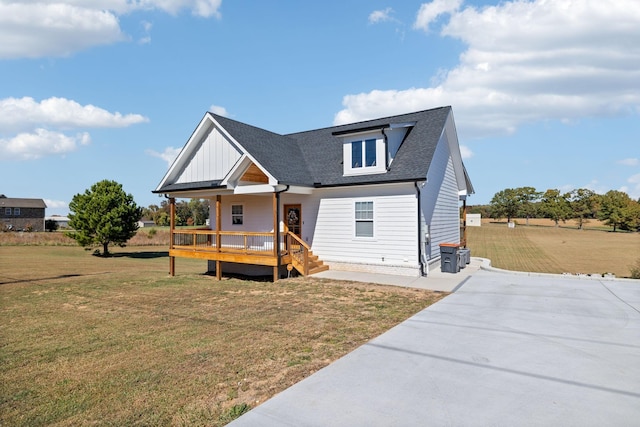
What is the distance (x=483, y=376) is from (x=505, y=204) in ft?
343

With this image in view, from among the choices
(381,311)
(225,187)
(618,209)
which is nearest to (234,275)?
(225,187)

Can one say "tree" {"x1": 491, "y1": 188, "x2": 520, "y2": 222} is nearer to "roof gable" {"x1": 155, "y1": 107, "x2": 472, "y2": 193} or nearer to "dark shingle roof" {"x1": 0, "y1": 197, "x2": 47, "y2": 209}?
"roof gable" {"x1": 155, "y1": 107, "x2": 472, "y2": 193}

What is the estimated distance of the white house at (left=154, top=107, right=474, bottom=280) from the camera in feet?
42.7

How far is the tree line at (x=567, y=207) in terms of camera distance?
6900 centimetres

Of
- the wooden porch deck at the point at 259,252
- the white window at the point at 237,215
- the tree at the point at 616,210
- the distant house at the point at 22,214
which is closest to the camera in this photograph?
the wooden porch deck at the point at 259,252

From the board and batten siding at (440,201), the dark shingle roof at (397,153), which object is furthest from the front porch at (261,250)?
the board and batten siding at (440,201)

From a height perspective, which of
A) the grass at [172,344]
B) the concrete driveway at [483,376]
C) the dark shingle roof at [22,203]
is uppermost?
the dark shingle roof at [22,203]

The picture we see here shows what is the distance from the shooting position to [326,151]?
16.6 metres

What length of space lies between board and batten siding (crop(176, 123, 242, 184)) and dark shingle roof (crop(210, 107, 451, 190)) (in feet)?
3.09

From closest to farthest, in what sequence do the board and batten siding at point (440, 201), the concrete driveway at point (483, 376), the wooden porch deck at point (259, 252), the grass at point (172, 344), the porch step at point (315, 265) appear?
the concrete driveway at point (483, 376) → the grass at point (172, 344) → the wooden porch deck at point (259, 252) → the porch step at point (315, 265) → the board and batten siding at point (440, 201)

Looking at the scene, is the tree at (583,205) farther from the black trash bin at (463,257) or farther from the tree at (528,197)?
the black trash bin at (463,257)

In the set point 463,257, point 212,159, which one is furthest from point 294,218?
point 463,257

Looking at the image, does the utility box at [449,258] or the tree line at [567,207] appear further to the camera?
the tree line at [567,207]

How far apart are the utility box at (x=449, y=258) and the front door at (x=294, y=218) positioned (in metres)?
6.22
